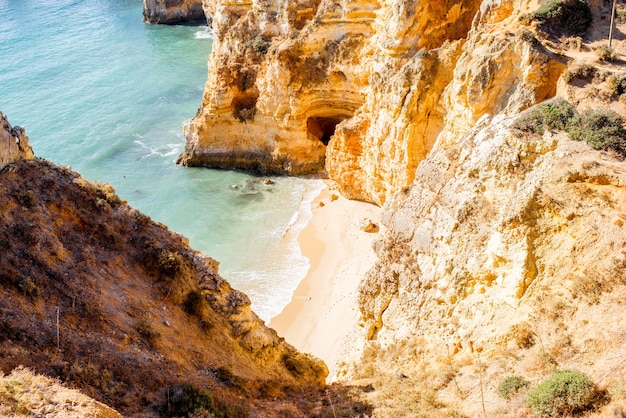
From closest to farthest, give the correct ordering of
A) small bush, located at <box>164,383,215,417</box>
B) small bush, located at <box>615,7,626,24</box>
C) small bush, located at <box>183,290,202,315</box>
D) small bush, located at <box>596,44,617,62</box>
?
small bush, located at <box>164,383,215,417</box> → small bush, located at <box>183,290,202,315</box> → small bush, located at <box>596,44,617,62</box> → small bush, located at <box>615,7,626,24</box>

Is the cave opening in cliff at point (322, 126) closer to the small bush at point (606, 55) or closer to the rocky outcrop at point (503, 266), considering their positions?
the rocky outcrop at point (503, 266)

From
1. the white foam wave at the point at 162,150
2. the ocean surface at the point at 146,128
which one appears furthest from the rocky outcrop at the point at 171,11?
the white foam wave at the point at 162,150

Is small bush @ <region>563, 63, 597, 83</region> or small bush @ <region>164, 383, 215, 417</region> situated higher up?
small bush @ <region>563, 63, 597, 83</region>

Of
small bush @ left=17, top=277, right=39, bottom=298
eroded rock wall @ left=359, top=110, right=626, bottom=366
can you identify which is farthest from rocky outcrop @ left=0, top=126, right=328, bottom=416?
eroded rock wall @ left=359, top=110, right=626, bottom=366

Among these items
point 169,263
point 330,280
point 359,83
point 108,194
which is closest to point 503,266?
point 169,263

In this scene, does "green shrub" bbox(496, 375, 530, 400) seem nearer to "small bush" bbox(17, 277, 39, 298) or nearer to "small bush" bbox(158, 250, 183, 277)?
"small bush" bbox(158, 250, 183, 277)

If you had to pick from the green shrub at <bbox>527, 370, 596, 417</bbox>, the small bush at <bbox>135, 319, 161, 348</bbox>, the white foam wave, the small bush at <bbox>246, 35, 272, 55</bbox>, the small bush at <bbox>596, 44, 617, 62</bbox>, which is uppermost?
the small bush at <bbox>246, 35, 272, 55</bbox>
